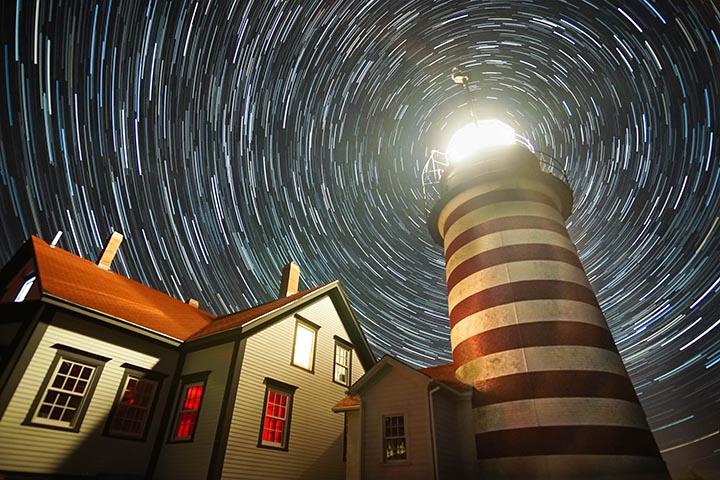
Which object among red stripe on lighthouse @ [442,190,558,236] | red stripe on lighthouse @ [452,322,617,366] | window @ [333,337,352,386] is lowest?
red stripe on lighthouse @ [452,322,617,366]

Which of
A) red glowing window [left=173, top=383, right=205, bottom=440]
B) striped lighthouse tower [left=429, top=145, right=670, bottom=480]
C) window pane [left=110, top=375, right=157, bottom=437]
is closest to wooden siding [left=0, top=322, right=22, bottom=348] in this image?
window pane [left=110, top=375, right=157, bottom=437]

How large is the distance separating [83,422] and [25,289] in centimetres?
704

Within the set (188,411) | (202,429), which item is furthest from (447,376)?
(188,411)

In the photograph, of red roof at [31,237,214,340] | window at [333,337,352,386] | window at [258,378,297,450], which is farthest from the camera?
window at [333,337,352,386]

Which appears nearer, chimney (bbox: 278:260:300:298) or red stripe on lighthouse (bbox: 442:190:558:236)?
red stripe on lighthouse (bbox: 442:190:558:236)

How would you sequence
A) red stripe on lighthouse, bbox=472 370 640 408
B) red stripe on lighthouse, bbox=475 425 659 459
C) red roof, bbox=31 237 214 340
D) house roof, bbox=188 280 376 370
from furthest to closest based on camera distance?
house roof, bbox=188 280 376 370 < red roof, bbox=31 237 214 340 < red stripe on lighthouse, bbox=472 370 640 408 < red stripe on lighthouse, bbox=475 425 659 459

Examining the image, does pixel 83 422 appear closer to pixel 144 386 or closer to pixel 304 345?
pixel 144 386

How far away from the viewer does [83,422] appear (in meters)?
10.7

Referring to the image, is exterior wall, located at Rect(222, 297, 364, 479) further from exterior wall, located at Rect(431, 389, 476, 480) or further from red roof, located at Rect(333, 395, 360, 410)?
exterior wall, located at Rect(431, 389, 476, 480)

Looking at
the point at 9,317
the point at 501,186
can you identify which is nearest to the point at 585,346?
the point at 501,186

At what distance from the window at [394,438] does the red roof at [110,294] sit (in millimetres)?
8788

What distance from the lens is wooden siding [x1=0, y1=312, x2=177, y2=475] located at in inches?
376

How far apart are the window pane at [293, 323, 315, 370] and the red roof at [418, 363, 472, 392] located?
5.22 meters

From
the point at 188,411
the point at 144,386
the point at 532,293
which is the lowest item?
the point at 188,411
